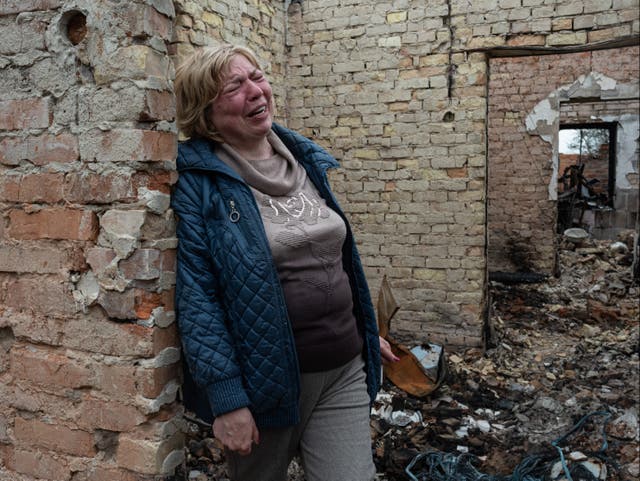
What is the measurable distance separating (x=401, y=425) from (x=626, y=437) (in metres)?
1.50

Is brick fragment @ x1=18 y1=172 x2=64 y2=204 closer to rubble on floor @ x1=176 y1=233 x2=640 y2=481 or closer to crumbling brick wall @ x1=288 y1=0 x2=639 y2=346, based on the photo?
rubble on floor @ x1=176 y1=233 x2=640 y2=481

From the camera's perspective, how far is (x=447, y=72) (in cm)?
508

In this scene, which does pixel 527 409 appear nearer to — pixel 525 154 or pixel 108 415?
pixel 108 415

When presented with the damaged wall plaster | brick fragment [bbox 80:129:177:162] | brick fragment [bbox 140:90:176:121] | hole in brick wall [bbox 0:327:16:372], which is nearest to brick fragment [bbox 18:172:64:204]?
brick fragment [bbox 80:129:177:162]

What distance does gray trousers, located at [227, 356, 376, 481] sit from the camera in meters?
1.67

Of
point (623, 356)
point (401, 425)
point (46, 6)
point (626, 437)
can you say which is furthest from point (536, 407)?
point (46, 6)

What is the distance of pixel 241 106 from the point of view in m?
1.66

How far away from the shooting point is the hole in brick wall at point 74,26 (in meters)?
1.65

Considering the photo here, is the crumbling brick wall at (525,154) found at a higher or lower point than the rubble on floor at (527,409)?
higher

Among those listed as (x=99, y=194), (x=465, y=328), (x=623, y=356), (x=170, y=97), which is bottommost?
(x=623, y=356)

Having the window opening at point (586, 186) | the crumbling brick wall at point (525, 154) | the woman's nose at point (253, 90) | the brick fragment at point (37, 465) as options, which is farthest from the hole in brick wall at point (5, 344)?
the window opening at point (586, 186)

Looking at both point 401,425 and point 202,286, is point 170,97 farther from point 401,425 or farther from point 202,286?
point 401,425

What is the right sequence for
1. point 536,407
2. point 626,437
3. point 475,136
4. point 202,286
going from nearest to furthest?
point 202,286, point 626,437, point 536,407, point 475,136

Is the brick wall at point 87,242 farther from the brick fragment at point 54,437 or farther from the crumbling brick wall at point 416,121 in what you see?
the crumbling brick wall at point 416,121
